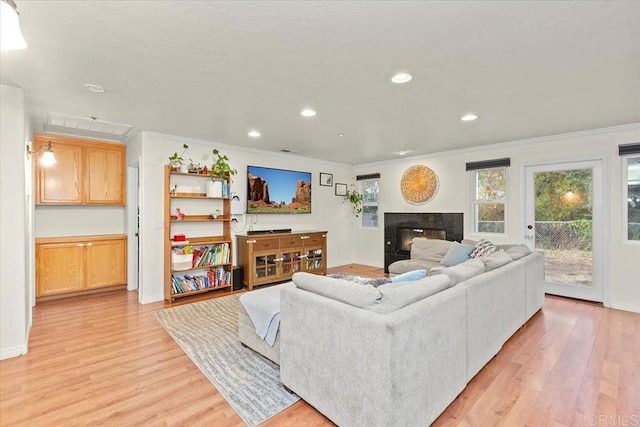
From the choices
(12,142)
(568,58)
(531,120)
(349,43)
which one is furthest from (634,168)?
Result: (12,142)

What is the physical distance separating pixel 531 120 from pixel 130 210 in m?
5.79

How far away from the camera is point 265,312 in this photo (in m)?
2.47

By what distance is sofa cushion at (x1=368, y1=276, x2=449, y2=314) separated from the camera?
171 cm

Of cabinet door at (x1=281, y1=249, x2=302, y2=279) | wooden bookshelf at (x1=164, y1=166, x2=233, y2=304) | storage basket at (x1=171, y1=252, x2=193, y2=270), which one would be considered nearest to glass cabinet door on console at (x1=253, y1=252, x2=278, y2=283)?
cabinet door at (x1=281, y1=249, x2=302, y2=279)

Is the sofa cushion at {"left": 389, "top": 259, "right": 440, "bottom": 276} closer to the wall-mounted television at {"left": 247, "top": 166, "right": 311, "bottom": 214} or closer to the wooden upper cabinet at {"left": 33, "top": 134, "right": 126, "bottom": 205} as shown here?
the wall-mounted television at {"left": 247, "top": 166, "right": 311, "bottom": 214}

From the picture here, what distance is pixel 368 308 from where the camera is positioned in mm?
1716

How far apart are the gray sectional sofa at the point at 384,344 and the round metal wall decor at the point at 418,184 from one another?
352cm

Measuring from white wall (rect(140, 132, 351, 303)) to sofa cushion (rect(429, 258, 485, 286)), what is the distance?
12.2 ft

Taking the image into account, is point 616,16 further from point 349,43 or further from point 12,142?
Answer: point 12,142

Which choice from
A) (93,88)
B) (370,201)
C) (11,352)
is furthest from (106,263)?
(370,201)

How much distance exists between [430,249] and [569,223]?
1907 mm

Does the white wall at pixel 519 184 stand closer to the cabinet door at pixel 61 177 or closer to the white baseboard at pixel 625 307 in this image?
the white baseboard at pixel 625 307

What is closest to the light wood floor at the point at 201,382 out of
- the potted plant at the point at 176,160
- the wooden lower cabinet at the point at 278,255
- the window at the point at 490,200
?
the wooden lower cabinet at the point at 278,255

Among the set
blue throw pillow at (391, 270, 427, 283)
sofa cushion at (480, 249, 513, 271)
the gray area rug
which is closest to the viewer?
the gray area rug
